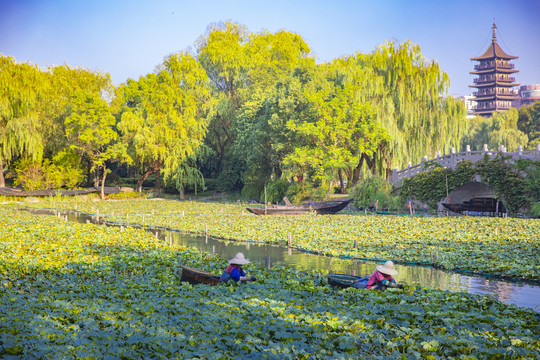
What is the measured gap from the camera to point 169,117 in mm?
48375

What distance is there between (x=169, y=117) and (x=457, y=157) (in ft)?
91.7

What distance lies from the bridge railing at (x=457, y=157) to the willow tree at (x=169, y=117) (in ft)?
68.4

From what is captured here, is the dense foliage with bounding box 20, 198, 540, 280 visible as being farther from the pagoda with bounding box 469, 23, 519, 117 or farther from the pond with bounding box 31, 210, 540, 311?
the pagoda with bounding box 469, 23, 519, 117

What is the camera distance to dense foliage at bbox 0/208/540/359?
6293mm

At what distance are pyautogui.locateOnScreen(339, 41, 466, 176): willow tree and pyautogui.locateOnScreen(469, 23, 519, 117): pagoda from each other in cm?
7218

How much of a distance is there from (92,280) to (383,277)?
22.7ft

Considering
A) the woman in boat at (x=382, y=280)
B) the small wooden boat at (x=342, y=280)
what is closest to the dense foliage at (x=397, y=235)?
the woman in boat at (x=382, y=280)

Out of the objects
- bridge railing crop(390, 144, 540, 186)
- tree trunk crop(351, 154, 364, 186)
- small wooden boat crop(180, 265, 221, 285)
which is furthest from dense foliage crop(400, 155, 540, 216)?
small wooden boat crop(180, 265, 221, 285)

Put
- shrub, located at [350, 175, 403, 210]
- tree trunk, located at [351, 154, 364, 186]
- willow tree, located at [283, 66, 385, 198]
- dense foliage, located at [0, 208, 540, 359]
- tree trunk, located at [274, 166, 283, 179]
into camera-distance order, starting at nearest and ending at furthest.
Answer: dense foliage, located at [0, 208, 540, 359] < shrub, located at [350, 175, 403, 210] < willow tree, located at [283, 66, 385, 198] < tree trunk, located at [351, 154, 364, 186] < tree trunk, located at [274, 166, 283, 179]

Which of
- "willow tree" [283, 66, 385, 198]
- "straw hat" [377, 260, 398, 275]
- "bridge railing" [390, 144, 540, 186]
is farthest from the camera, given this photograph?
"willow tree" [283, 66, 385, 198]

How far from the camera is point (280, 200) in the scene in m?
43.7

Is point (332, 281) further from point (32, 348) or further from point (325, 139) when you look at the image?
point (325, 139)

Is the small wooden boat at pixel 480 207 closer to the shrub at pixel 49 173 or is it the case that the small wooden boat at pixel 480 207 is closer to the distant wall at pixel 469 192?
the distant wall at pixel 469 192

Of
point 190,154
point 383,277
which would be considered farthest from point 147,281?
point 190,154
